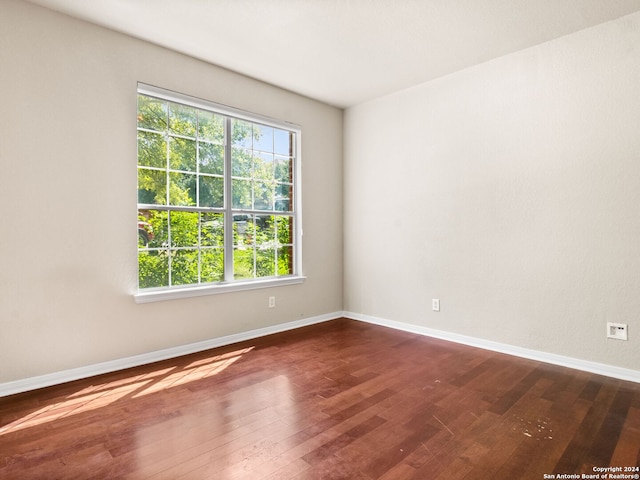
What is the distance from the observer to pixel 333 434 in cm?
197

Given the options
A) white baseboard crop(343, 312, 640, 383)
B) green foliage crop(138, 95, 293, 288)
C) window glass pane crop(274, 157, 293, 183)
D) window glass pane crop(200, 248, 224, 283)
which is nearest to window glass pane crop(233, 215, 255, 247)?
green foliage crop(138, 95, 293, 288)

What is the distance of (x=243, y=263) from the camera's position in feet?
12.7

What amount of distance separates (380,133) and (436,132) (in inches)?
30.1

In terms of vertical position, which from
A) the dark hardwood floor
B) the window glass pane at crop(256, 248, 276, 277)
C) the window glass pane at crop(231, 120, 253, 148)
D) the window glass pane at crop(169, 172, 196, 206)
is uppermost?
the window glass pane at crop(231, 120, 253, 148)

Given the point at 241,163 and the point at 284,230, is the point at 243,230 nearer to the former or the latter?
the point at 284,230

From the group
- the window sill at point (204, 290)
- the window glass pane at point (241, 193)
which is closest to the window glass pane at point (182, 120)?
the window glass pane at point (241, 193)

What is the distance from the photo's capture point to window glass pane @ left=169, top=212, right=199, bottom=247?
131 inches

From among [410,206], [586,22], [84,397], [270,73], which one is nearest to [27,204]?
[84,397]

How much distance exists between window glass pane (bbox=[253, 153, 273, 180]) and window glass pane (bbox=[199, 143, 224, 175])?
1.40 feet

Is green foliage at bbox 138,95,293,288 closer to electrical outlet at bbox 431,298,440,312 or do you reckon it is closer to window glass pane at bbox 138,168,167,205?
window glass pane at bbox 138,168,167,205

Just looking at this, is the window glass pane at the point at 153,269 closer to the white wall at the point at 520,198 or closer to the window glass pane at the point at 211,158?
the window glass pane at the point at 211,158

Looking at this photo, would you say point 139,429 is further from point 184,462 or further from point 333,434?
point 333,434

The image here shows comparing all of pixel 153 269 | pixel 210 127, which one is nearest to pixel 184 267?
pixel 153 269

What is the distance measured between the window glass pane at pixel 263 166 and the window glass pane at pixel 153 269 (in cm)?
135
